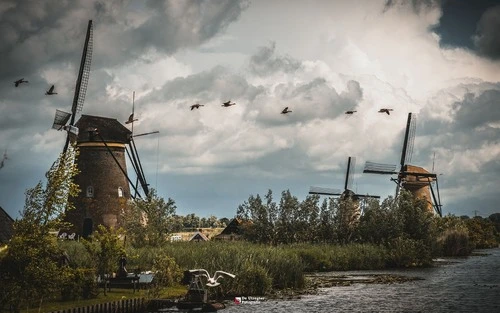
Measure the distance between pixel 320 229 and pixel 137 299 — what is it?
40.7 m

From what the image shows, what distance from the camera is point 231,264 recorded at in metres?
36.3

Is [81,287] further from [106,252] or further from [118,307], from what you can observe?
[106,252]

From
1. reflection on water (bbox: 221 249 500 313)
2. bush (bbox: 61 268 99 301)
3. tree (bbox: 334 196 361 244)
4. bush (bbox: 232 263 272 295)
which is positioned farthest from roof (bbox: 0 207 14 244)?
tree (bbox: 334 196 361 244)

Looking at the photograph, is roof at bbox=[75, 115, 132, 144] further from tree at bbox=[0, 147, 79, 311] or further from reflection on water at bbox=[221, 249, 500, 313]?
tree at bbox=[0, 147, 79, 311]

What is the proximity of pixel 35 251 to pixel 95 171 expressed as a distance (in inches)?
1460

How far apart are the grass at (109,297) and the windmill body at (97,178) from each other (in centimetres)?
2421

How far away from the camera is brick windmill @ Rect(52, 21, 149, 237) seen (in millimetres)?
57156

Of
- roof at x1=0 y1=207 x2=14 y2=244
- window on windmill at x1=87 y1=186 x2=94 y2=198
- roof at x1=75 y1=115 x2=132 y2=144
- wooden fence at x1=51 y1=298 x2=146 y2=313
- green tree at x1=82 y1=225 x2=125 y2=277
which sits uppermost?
roof at x1=75 y1=115 x2=132 y2=144

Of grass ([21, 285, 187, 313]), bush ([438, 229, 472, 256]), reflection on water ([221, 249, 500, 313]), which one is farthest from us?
bush ([438, 229, 472, 256])

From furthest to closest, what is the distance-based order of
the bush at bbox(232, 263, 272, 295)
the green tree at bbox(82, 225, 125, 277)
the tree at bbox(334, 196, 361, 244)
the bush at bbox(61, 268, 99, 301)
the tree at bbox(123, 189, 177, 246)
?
the tree at bbox(334, 196, 361, 244) < the tree at bbox(123, 189, 177, 246) < the bush at bbox(232, 263, 272, 295) < the green tree at bbox(82, 225, 125, 277) < the bush at bbox(61, 268, 99, 301)

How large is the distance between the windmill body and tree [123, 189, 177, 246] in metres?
3.09

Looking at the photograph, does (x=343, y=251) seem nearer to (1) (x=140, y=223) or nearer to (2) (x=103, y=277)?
(1) (x=140, y=223)

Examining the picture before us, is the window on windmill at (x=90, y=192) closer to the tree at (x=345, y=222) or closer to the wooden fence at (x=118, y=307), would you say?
the tree at (x=345, y=222)

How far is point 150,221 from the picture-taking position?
170 feet
